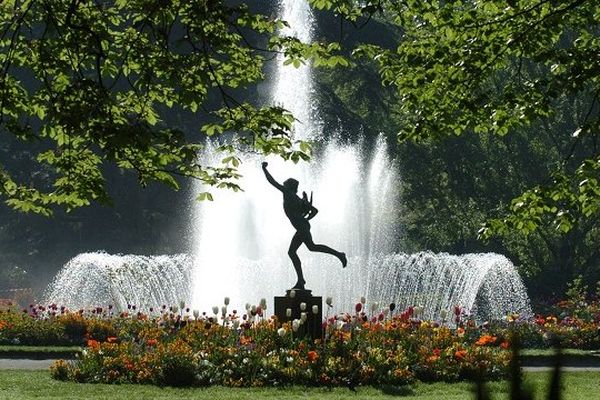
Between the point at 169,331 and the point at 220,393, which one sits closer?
the point at 220,393

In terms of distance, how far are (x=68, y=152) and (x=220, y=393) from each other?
11.0ft

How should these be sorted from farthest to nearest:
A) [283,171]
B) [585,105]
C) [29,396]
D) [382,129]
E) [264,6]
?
1. [264,6]
2. [382,129]
3. [585,105]
4. [283,171]
5. [29,396]

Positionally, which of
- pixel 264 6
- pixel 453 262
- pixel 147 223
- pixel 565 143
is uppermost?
pixel 264 6

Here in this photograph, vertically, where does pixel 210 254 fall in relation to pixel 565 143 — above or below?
below

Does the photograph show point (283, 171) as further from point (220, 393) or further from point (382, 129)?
point (220, 393)

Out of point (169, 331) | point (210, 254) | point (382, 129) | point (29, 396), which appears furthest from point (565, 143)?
point (29, 396)

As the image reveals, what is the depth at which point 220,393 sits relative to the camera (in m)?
10.7

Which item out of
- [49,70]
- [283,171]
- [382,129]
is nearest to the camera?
[49,70]

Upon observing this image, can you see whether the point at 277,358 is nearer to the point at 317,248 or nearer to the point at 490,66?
the point at 317,248

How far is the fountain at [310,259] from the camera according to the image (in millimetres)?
21828

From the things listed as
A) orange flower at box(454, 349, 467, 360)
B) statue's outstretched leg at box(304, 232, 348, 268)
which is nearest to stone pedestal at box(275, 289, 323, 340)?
statue's outstretched leg at box(304, 232, 348, 268)

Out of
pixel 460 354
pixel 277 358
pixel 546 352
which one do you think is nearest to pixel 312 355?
pixel 277 358

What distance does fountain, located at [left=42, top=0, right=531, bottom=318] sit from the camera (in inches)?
859

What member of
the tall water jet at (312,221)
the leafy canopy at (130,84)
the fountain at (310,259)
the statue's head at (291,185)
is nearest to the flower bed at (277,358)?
the statue's head at (291,185)
